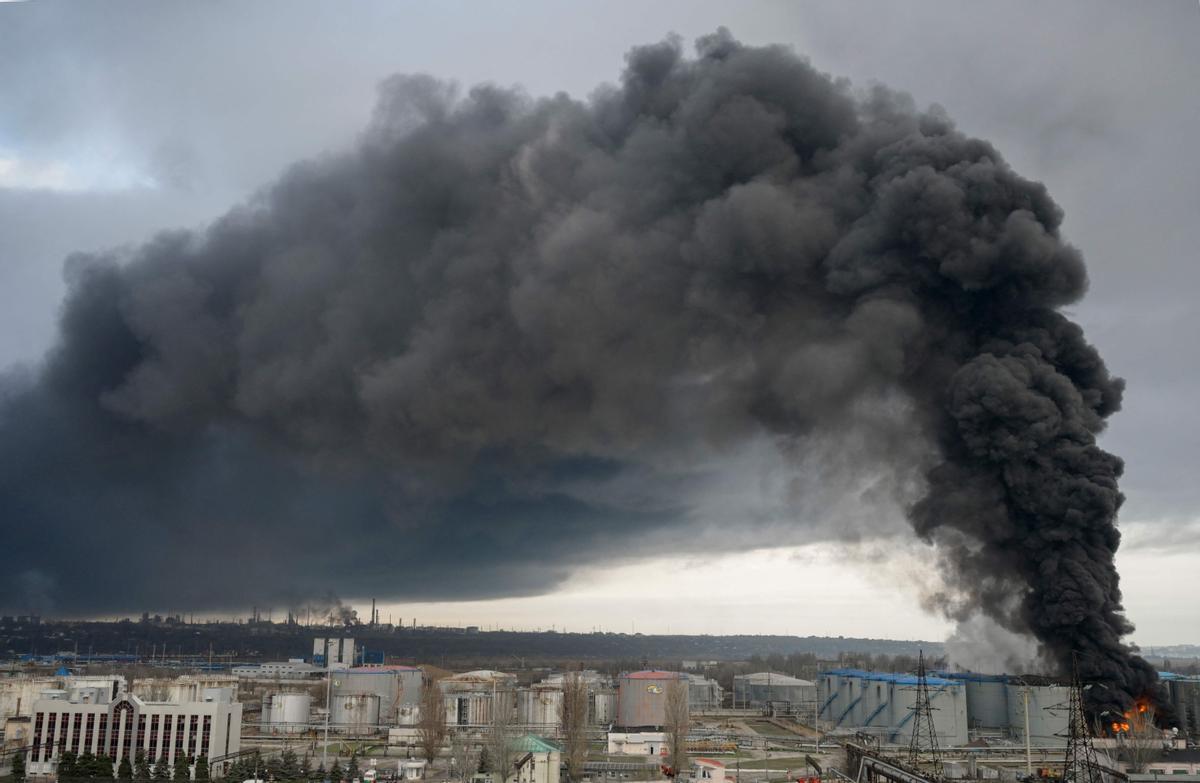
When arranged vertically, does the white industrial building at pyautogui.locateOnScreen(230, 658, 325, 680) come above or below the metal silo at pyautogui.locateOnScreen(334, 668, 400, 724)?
below

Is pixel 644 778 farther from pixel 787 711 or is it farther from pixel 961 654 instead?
pixel 787 711

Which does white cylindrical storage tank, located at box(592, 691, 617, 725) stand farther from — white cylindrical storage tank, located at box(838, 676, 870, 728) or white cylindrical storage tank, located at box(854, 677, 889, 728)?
white cylindrical storage tank, located at box(854, 677, 889, 728)

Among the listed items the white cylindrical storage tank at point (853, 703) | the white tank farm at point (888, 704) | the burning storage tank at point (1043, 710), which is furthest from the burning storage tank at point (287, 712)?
the burning storage tank at point (1043, 710)

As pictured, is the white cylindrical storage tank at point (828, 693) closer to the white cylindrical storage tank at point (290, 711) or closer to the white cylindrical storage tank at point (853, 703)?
the white cylindrical storage tank at point (853, 703)

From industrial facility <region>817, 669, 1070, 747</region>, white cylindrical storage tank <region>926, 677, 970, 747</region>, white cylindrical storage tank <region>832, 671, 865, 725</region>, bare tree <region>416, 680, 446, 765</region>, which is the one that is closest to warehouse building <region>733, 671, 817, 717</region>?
white cylindrical storage tank <region>832, 671, 865, 725</region>

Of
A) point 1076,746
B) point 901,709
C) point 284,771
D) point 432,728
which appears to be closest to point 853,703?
point 901,709

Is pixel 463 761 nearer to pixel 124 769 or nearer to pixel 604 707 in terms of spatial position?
pixel 124 769
